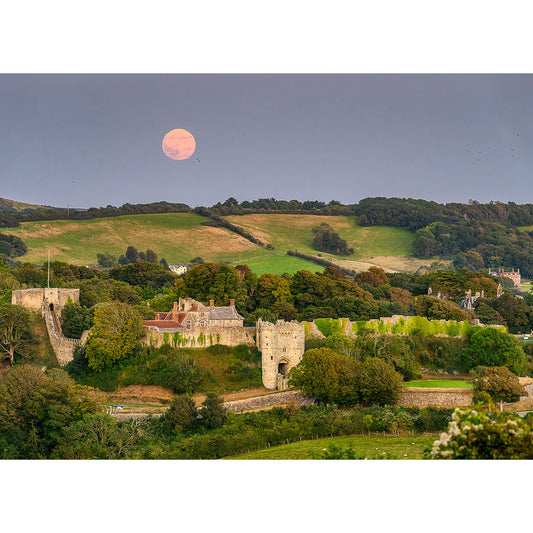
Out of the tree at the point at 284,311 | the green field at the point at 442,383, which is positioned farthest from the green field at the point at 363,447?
the tree at the point at 284,311

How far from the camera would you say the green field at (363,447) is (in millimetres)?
22984

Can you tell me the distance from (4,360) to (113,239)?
5121 cm

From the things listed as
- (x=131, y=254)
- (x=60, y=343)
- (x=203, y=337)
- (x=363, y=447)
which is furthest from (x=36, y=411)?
(x=131, y=254)

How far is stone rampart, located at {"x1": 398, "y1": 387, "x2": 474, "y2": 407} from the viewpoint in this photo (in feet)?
99.3

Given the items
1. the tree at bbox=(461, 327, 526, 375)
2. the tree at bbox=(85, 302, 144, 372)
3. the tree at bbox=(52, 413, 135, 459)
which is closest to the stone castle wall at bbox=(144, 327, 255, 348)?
the tree at bbox=(85, 302, 144, 372)

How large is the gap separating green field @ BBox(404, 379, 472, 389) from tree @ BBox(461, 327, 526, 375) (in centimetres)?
191

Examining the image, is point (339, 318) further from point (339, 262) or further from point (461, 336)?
point (339, 262)

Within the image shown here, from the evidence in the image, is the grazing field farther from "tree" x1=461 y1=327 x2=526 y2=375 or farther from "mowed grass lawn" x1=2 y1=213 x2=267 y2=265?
"tree" x1=461 y1=327 x2=526 y2=375

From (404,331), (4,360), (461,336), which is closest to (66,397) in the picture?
(4,360)

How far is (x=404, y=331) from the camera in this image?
1474 inches

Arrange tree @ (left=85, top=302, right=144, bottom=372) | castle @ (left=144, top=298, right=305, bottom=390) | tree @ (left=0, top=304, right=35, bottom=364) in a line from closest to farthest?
castle @ (left=144, top=298, right=305, bottom=390) < tree @ (left=85, top=302, right=144, bottom=372) < tree @ (left=0, top=304, right=35, bottom=364)

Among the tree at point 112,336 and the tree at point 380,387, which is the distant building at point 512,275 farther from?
the tree at point 112,336

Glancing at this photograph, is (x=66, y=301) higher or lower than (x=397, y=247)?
lower

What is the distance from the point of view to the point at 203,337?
33844 millimetres
